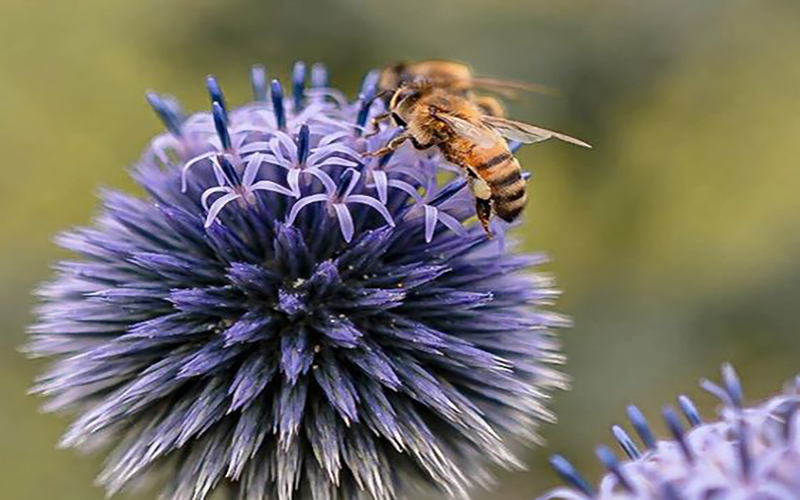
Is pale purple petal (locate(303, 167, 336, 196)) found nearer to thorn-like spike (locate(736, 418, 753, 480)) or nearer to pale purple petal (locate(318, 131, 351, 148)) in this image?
pale purple petal (locate(318, 131, 351, 148))

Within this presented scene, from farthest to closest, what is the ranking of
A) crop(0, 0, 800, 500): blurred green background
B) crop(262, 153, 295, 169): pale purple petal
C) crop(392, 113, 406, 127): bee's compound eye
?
1. crop(0, 0, 800, 500): blurred green background
2. crop(392, 113, 406, 127): bee's compound eye
3. crop(262, 153, 295, 169): pale purple petal

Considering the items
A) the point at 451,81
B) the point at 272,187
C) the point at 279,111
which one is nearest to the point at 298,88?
the point at 279,111

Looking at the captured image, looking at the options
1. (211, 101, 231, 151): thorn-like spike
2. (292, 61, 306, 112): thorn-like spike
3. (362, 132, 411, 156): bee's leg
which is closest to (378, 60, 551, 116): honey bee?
(292, 61, 306, 112): thorn-like spike

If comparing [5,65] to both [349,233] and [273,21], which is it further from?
[349,233]

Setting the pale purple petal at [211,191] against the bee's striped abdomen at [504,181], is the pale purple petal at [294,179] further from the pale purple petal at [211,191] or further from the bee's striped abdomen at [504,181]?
the bee's striped abdomen at [504,181]

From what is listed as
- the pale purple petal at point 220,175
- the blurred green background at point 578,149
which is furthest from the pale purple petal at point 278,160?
the blurred green background at point 578,149

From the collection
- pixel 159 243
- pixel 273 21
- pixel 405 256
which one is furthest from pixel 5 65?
pixel 405 256
